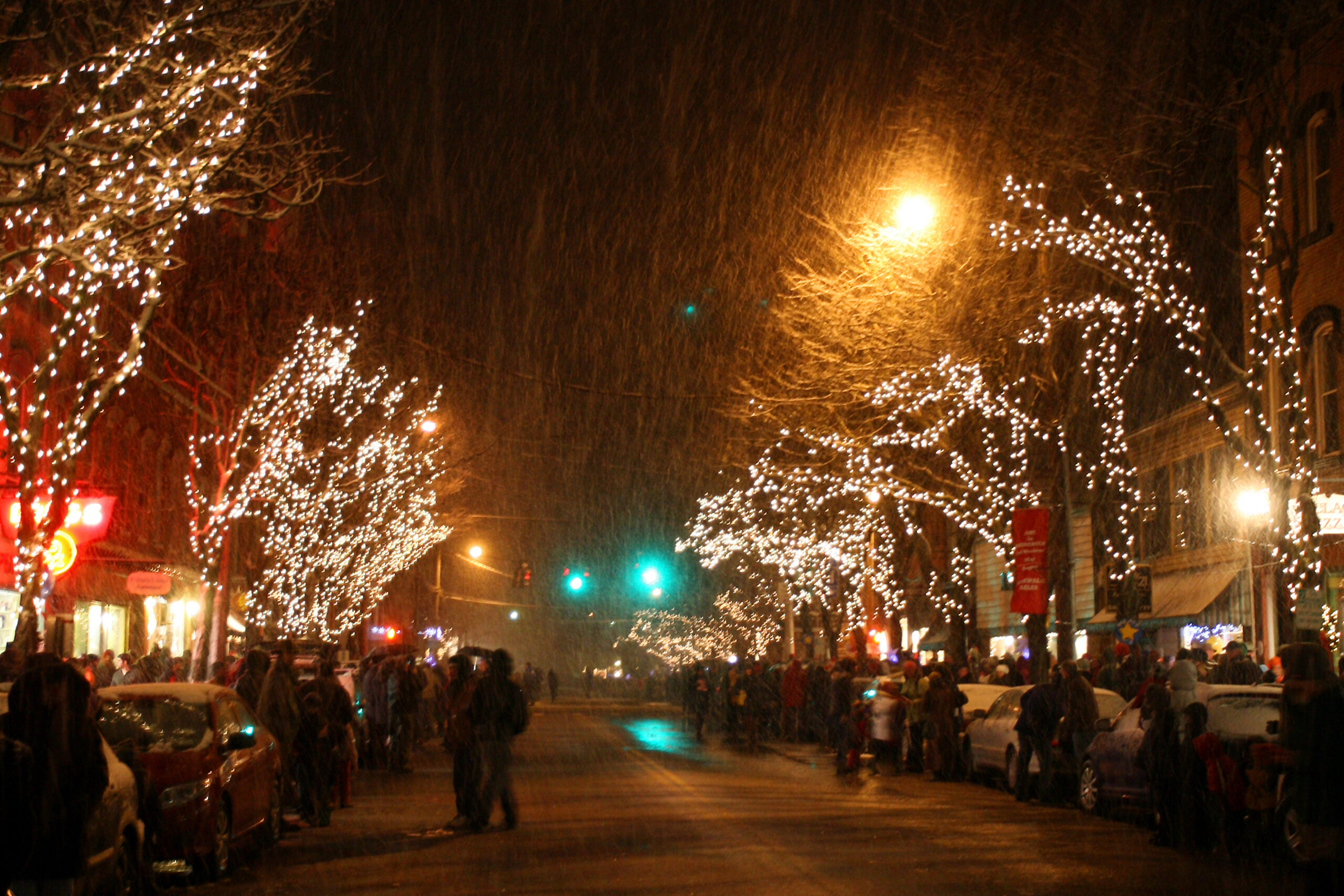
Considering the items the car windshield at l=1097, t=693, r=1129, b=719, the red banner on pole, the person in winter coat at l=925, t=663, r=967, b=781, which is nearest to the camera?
the car windshield at l=1097, t=693, r=1129, b=719

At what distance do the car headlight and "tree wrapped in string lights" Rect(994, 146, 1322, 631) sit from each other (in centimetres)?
1375

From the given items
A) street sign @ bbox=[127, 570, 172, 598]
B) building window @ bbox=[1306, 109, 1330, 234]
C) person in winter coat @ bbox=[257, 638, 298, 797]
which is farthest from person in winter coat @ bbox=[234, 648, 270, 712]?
building window @ bbox=[1306, 109, 1330, 234]

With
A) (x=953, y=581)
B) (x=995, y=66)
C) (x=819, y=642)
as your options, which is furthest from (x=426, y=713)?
(x=819, y=642)

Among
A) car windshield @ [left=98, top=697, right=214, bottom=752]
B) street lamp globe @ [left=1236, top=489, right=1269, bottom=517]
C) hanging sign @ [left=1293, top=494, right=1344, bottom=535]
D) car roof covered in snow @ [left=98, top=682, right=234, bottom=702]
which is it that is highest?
street lamp globe @ [left=1236, top=489, right=1269, bottom=517]

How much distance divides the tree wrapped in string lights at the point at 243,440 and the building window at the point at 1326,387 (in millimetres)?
17965

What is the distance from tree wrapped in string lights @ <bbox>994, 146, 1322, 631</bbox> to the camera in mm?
19734

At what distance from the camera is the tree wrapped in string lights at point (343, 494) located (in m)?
37.2

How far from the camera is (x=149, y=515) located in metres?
40.9

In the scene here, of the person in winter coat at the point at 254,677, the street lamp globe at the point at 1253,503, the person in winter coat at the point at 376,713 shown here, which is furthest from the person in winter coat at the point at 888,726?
the person in winter coat at the point at 254,677

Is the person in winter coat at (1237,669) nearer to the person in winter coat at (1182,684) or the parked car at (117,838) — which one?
the person in winter coat at (1182,684)

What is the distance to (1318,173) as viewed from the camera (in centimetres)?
2541

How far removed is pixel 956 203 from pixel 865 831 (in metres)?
13.6

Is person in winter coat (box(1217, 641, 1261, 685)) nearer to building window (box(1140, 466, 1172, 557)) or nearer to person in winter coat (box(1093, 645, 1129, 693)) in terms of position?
person in winter coat (box(1093, 645, 1129, 693))

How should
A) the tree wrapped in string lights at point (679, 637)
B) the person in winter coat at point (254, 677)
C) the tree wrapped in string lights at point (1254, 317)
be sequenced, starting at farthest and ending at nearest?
the tree wrapped in string lights at point (679, 637) < the tree wrapped in string lights at point (1254, 317) < the person in winter coat at point (254, 677)
